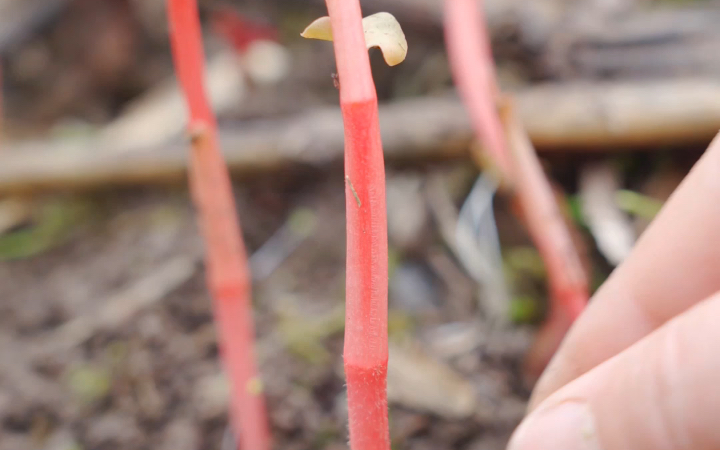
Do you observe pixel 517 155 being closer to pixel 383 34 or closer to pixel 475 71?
pixel 475 71

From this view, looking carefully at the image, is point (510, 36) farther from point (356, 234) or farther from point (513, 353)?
point (356, 234)

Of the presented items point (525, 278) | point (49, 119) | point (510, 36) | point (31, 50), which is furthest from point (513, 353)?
point (31, 50)

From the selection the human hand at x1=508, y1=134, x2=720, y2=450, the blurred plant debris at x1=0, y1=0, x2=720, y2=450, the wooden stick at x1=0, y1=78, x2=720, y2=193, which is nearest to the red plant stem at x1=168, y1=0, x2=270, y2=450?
the blurred plant debris at x1=0, y1=0, x2=720, y2=450

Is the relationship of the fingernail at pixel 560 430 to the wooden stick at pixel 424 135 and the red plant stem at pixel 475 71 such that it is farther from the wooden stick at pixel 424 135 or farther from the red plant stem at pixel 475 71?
the wooden stick at pixel 424 135

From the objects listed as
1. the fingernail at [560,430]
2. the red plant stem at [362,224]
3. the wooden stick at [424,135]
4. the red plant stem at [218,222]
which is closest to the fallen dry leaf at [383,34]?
the red plant stem at [362,224]

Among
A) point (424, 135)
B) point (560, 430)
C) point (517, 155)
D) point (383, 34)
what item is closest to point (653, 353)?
point (560, 430)
